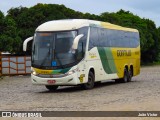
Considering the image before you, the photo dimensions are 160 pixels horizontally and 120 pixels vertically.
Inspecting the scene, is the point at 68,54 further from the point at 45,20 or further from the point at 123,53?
the point at 45,20

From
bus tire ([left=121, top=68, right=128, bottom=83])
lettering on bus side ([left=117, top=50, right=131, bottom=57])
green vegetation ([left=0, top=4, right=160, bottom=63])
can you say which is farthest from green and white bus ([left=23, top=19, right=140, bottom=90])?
green vegetation ([left=0, top=4, right=160, bottom=63])

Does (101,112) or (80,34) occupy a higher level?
(80,34)

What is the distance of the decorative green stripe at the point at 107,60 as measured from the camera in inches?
1045

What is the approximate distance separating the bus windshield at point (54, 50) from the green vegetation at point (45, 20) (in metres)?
17.6

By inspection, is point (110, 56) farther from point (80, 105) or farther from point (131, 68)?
point (80, 105)

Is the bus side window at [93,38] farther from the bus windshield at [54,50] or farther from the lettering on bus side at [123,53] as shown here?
the lettering on bus side at [123,53]

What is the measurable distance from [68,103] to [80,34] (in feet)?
21.3

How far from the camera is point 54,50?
22.9 m

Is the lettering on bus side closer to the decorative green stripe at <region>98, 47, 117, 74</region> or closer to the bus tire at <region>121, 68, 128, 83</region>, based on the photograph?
the bus tire at <region>121, 68, 128, 83</region>

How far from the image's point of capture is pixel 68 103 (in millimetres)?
17438

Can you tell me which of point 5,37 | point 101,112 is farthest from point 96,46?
point 5,37

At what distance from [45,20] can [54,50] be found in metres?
34.4

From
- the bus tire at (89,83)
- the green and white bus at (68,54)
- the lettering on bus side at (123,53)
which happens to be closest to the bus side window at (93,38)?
the green and white bus at (68,54)

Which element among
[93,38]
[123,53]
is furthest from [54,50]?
[123,53]
